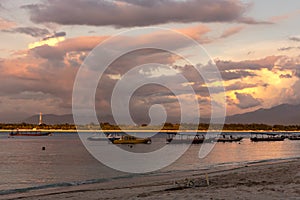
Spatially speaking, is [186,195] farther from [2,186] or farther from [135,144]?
[135,144]

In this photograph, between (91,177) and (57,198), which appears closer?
(57,198)

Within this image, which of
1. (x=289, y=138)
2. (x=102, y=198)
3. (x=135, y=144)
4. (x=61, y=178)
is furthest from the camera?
(x=289, y=138)

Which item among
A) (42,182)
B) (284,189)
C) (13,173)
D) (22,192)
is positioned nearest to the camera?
(284,189)

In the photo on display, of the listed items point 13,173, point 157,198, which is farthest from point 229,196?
point 13,173

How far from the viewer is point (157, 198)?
1969 centimetres

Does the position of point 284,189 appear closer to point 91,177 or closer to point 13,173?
point 91,177

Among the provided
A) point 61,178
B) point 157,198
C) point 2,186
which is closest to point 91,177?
point 61,178

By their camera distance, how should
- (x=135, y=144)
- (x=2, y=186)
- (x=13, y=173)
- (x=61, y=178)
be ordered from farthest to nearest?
1. (x=135, y=144)
2. (x=13, y=173)
3. (x=61, y=178)
4. (x=2, y=186)

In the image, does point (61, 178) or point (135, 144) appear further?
point (135, 144)

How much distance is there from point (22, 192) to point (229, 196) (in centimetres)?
1924

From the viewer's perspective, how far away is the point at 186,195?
65.0 feet

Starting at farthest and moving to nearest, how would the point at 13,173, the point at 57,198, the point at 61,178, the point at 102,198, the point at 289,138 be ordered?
the point at 289,138 → the point at 13,173 → the point at 61,178 → the point at 57,198 → the point at 102,198

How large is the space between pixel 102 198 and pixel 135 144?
10295 centimetres

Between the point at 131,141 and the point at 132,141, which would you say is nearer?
the point at 132,141
